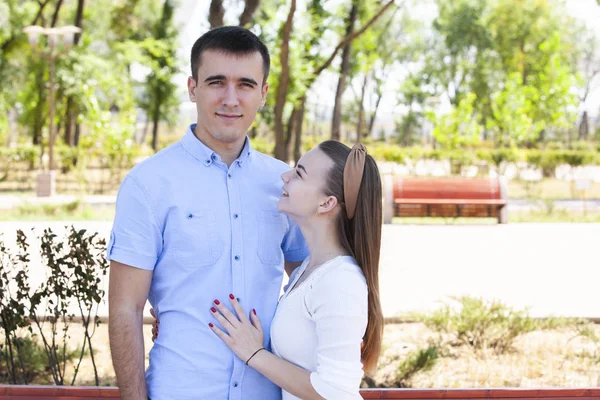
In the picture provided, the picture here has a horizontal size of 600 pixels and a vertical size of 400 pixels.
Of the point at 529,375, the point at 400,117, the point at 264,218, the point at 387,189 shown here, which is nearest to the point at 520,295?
the point at 529,375

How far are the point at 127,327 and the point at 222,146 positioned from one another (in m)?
0.60

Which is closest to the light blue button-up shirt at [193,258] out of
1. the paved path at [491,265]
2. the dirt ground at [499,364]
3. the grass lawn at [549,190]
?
the dirt ground at [499,364]

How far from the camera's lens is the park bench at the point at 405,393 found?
3.26 meters

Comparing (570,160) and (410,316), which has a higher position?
(570,160)

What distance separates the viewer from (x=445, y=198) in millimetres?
15375

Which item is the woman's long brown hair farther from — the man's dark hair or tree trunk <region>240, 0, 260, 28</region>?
tree trunk <region>240, 0, 260, 28</region>

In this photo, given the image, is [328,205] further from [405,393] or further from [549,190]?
[549,190]

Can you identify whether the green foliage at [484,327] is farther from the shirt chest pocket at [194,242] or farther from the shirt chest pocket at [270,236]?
the shirt chest pocket at [194,242]

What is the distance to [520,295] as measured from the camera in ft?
26.1

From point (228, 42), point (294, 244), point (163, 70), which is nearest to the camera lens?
point (228, 42)

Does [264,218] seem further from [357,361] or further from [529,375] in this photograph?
[529,375]

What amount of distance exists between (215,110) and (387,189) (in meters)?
13.2

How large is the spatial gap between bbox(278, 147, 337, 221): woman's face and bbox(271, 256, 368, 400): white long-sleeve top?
Result: 6.6 inches

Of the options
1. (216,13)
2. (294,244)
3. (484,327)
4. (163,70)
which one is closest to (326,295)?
(294,244)
